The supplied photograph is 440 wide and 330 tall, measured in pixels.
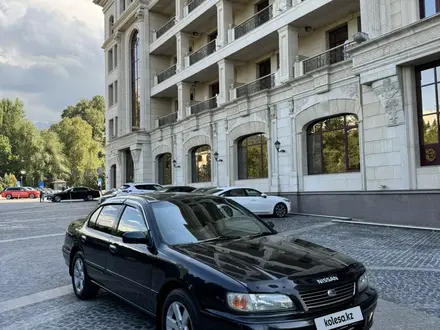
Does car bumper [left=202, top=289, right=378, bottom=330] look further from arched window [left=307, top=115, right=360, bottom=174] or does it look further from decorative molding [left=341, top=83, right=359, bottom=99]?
arched window [left=307, top=115, right=360, bottom=174]

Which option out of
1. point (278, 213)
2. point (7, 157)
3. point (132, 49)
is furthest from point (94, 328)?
point (7, 157)

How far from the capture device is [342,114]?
17.0 meters

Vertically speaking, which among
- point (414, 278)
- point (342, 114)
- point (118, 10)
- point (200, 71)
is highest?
point (118, 10)

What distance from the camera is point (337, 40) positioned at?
19094mm

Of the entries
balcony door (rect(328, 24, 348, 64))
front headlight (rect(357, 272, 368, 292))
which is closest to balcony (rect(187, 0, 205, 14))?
balcony door (rect(328, 24, 348, 64))

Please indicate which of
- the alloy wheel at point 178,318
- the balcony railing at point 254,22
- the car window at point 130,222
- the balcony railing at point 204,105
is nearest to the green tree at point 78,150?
the balcony railing at point 204,105

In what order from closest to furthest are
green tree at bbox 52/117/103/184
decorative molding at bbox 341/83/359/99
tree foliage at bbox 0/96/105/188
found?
1. decorative molding at bbox 341/83/359/99
2. tree foliage at bbox 0/96/105/188
3. green tree at bbox 52/117/103/184

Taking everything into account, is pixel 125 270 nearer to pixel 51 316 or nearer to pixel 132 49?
pixel 51 316

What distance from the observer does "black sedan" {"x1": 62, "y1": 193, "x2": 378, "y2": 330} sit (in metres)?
3.17

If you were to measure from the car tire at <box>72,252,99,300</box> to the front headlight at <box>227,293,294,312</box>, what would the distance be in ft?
9.85

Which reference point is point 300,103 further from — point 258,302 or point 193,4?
point 258,302

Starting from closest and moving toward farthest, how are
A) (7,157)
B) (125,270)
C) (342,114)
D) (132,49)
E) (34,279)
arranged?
(125,270) → (34,279) → (342,114) → (132,49) → (7,157)

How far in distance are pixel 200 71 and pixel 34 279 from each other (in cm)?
2127

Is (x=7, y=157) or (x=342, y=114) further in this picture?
(x=7, y=157)
